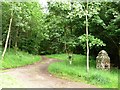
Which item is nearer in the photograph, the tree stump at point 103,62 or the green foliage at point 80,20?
the green foliage at point 80,20

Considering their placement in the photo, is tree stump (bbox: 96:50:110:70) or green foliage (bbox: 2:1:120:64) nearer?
green foliage (bbox: 2:1:120:64)

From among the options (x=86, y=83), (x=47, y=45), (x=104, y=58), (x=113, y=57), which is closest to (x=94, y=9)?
(x=104, y=58)

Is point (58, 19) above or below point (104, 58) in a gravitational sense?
above

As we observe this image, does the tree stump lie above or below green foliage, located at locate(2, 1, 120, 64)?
below

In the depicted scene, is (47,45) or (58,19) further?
(47,45)

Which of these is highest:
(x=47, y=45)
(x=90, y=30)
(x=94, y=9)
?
(x=94, y=9)

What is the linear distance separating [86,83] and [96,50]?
21.4 feet

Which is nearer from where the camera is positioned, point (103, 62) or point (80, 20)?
point (103, 62)

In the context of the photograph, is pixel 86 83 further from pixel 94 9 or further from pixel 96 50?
pixel 96 50

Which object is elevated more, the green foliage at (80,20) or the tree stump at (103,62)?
the green foliage at (80,20)

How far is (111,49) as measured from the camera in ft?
52.5

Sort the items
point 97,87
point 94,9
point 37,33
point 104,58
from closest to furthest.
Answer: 1. point 97,87
2. point 94,9
3. point 104,58
4. point 37,33

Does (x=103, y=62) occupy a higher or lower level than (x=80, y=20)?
lower

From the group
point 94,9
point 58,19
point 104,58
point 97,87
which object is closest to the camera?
point 97,87
